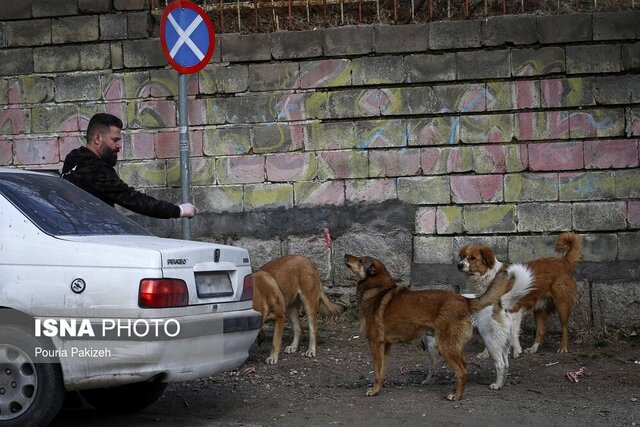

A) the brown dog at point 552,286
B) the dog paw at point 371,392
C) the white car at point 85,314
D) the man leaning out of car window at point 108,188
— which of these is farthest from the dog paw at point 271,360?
the white car at point 85,314

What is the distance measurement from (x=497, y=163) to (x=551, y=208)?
2.39 ft

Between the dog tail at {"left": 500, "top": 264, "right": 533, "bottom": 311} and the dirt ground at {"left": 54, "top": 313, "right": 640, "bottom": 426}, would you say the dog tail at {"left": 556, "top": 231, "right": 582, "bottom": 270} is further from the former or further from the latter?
the dog tail at {"left": 500, "top": 264, "right": 533, "bottom": 311}

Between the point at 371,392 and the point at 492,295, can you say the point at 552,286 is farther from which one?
the point at 371,392

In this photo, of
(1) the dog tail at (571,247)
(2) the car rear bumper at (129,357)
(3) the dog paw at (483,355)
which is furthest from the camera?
(1) the dog tail at (571,247)

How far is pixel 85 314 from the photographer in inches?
239

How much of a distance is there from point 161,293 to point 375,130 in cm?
488

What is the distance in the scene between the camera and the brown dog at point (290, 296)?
9.52 m

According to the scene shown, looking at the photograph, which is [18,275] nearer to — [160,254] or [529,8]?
[160,254]

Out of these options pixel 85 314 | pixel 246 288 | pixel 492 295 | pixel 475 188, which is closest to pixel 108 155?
pixel 246 288

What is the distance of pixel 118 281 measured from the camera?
6094mm

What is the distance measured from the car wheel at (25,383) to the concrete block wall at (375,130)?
474cm

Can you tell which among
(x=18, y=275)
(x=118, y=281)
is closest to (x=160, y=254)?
(x=118, y=281)

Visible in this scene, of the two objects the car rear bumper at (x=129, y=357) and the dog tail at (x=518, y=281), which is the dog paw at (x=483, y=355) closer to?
the dog tail at (x=518, y=281)

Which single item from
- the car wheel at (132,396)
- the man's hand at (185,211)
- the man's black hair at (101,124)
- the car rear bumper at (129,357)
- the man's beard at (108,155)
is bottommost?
the car wheel at (132,396)
